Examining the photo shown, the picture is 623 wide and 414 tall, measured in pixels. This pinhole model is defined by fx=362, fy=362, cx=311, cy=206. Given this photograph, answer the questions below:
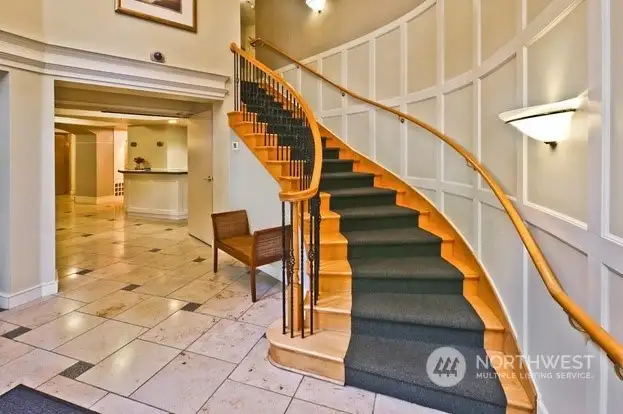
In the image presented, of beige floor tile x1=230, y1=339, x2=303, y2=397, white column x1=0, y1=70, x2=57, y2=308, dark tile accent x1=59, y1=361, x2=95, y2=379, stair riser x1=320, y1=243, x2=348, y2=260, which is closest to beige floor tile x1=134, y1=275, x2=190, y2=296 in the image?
white column x1=0, y1=70, x2=57, y2=308

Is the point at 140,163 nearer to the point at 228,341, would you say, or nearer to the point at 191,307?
the point at 191,307

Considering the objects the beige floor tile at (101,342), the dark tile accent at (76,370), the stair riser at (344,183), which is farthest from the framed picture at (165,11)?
the dark tile accent at (76,370)

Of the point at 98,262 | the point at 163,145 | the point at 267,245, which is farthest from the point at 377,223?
the point at 163,145

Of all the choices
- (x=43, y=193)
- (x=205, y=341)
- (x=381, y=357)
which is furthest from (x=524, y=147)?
(x=43, y=193)

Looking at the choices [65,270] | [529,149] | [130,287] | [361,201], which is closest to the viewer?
[529,149]

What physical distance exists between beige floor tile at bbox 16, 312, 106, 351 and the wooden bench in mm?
1248

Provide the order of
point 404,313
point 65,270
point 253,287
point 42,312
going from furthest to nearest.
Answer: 1. point 65,270
2. point 253,287
3. point 42,312
4. point 404,313

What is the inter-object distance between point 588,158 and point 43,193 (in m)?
4.00

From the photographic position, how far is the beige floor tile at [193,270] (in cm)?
406

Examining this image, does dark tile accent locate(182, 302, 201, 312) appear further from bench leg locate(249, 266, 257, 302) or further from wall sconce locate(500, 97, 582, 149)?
wall sconce locate(500, 97, 582, 149)

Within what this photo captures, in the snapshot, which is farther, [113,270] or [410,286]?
[113,270]

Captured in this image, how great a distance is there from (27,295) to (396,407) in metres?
3.27

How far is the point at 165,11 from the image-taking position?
4.04 metres

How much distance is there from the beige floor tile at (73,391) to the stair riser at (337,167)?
280 cm
